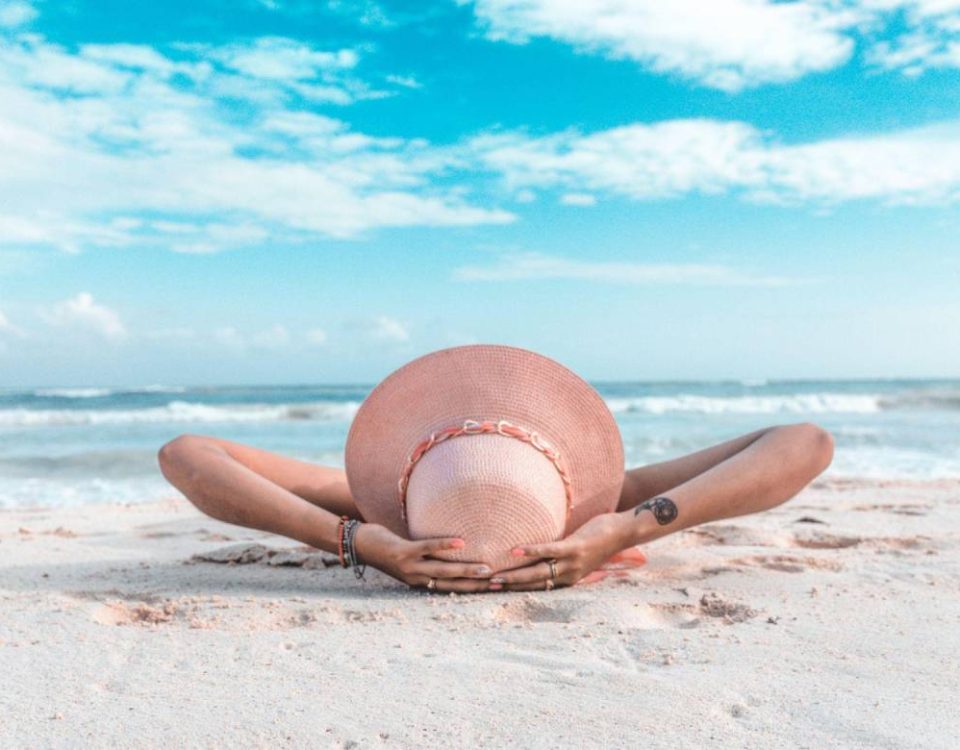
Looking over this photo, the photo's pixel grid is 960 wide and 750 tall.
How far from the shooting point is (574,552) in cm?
275

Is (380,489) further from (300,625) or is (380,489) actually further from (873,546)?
(873,546)

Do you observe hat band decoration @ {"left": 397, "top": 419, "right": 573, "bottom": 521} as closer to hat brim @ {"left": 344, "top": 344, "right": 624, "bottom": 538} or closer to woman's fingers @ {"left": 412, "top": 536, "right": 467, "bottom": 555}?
hat brim @ {"left": 344, "top": 344, "right": 624, "bottom": 538}

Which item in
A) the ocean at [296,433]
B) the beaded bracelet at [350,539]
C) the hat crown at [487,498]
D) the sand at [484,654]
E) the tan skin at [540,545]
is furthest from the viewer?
the ocean at [296,433]

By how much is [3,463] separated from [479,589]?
29.9ft

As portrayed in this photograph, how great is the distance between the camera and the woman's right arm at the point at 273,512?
2730 mm

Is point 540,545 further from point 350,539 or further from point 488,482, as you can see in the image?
point 350,539

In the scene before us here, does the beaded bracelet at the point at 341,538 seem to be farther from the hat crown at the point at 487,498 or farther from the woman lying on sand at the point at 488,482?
the hat crown at the point at 487,498

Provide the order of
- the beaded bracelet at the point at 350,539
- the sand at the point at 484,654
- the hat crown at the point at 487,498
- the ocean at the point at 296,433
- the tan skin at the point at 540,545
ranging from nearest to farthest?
the sand at the point at 484,654 < the hat crown at the point at 487,498 < the tan skin at the point at 540,545 < the beaded bracelet at the point at 350,539 < the ocean at the point at 296,433

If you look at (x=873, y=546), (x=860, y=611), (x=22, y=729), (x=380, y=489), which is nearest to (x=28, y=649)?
(x=22, y=729)

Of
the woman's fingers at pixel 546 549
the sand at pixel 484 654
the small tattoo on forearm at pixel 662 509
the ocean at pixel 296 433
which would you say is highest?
the small tattoo on forearm at pixel 662 509

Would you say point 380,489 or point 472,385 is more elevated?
point 472,385

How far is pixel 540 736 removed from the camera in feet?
5.74

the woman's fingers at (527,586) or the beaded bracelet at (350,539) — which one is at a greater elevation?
the beaded bracelet at (350,539)

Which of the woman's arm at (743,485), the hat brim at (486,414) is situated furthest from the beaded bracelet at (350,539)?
the woman's arm at (743,485)
